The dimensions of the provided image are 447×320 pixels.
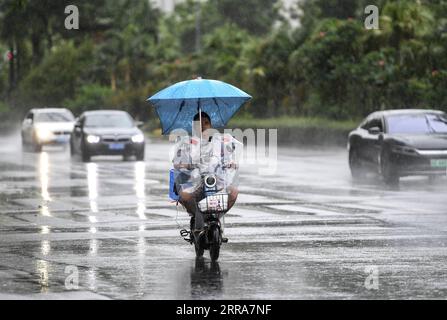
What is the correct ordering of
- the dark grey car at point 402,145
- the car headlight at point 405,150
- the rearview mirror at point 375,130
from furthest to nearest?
the rearview mirror at point 375,130 < the car headlight at point 405,150 < the dark grey car at point 402,145

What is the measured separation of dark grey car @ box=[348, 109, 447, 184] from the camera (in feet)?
82.5

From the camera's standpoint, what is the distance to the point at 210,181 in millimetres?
13148

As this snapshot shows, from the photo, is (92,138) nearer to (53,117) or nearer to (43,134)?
(43,134)

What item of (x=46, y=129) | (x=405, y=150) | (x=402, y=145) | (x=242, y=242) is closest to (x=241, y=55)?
(x=46, y=129)

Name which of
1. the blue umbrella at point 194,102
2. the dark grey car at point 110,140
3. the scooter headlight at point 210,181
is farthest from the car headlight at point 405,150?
the scooter headlight at point 210,181

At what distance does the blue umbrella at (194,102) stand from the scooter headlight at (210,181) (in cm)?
95

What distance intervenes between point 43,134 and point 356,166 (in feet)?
60.0

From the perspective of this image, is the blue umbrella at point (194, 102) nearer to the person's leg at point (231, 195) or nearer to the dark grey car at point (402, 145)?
the person's leg at point (231, 195)

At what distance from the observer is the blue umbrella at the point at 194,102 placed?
44.9 ft

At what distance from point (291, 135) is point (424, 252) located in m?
35.1

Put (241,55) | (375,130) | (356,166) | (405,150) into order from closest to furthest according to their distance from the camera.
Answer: (405,150) → (375,130) → (356,166) → (241,55)

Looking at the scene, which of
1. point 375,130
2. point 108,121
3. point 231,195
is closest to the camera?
point 231,195
